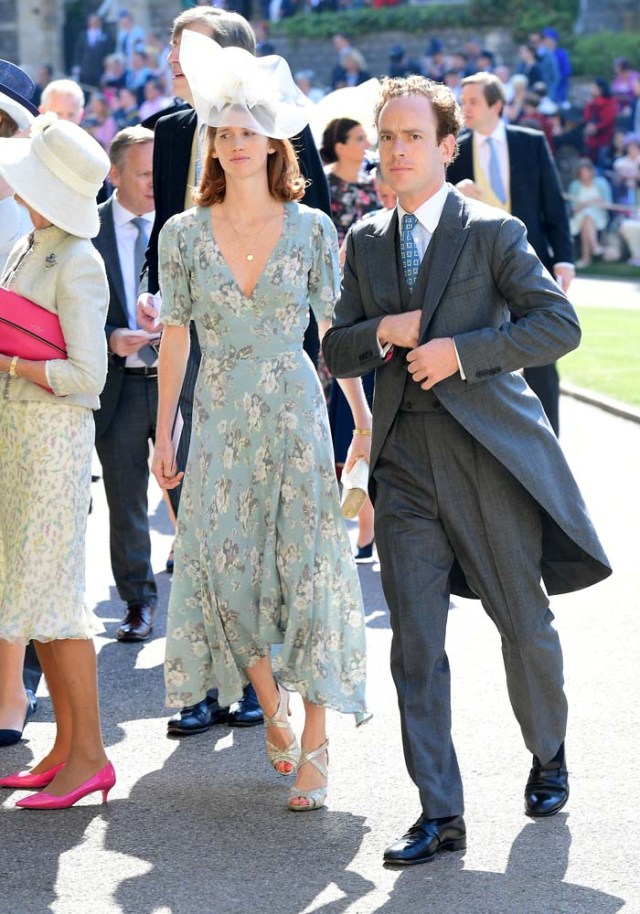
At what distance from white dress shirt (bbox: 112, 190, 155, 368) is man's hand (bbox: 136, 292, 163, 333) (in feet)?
3.09

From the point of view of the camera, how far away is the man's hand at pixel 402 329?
461 centimetres

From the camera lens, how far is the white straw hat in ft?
16.8

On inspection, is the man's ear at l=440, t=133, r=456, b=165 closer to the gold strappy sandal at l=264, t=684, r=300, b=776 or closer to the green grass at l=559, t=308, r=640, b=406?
the gold strappy sandal at l=264, t=684, r=300, b=776

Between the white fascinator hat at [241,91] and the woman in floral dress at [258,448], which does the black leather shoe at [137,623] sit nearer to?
the woman in floral dress at [258,448]

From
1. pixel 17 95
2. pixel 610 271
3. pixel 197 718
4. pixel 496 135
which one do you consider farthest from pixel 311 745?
pixel 610 271

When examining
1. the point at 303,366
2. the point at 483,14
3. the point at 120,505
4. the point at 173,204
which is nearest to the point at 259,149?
the point at 303,366

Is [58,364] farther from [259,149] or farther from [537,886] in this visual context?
[537,886]

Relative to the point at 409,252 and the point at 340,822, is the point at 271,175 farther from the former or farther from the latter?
the point at 340,822

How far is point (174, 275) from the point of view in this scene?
5.32m

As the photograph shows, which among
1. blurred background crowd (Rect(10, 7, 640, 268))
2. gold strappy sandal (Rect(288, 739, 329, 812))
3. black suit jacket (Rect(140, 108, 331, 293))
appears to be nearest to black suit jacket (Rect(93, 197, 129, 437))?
black suit jacket (Rect(140, 108, 331, 293))

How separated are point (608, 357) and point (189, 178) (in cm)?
1048

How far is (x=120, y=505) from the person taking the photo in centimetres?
741

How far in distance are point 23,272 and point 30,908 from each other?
6.22ft

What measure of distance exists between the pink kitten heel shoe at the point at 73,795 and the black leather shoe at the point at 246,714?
86 cm
